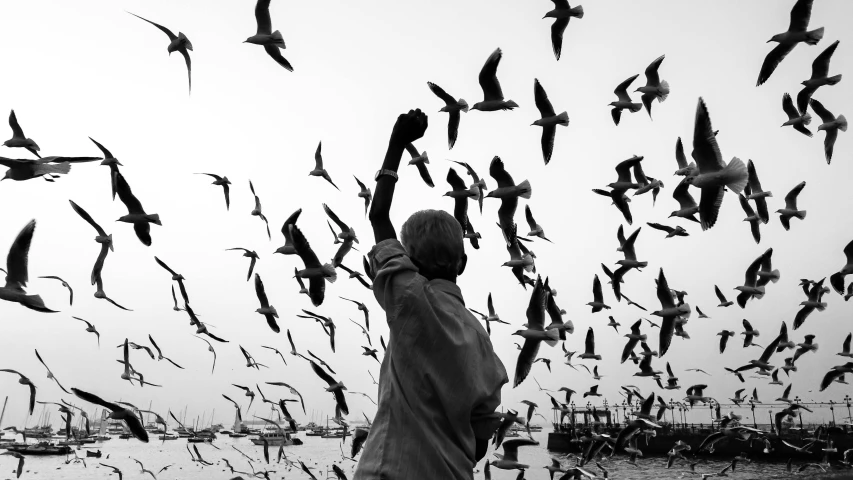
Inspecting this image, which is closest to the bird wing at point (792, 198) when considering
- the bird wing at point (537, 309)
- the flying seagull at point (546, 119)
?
the flying seagull at point (546, 119)

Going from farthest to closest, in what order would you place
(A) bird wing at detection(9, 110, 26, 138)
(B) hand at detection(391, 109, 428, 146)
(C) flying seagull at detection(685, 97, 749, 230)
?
(A) bird wing at detection(9, 110, 26, 138)
(C) flying seagull at detection(685, 97, 749, 230)
(B) hand at detection(391, 109, 428, 146)

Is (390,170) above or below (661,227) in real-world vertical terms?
below

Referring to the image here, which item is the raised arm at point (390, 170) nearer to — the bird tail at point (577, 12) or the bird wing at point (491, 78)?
the bird wing at point (491, 78)

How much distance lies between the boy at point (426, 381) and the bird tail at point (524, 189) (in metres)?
9.02

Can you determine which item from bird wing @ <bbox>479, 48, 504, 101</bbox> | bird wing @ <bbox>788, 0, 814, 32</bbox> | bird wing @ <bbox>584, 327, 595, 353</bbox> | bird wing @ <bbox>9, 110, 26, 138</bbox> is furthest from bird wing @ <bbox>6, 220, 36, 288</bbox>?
bird wing @ <bbox>584, 327, 595, 353</bbox>

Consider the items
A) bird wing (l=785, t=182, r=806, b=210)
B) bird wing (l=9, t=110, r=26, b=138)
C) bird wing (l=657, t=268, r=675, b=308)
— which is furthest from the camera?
bird wing (l=785, t=182, r=806, b=210)

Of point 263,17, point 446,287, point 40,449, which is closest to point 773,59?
point 263,17

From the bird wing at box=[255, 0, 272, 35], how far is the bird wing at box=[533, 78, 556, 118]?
16.2ft

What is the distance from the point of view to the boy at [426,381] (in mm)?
1831

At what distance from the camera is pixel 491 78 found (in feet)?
36.3

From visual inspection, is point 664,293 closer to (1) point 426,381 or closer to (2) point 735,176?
(2) point 735,176

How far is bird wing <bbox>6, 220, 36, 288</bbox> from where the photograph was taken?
263 inches

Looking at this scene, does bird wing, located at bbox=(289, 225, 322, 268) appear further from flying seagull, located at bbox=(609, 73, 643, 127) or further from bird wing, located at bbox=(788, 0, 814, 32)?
bird wing, located at bbox=(788, 0, 814, 32)

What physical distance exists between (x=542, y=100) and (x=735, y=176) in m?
4.57
